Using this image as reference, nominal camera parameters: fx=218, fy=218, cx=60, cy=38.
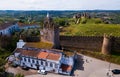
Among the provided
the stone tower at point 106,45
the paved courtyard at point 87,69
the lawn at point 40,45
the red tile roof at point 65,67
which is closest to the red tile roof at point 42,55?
the lawn at point 40,45

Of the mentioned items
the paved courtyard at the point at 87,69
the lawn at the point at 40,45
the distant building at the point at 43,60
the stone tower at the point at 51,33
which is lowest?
the paved courtyard at the point at 87,69

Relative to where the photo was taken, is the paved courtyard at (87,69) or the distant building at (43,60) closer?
the paved courtyard at (87,69)

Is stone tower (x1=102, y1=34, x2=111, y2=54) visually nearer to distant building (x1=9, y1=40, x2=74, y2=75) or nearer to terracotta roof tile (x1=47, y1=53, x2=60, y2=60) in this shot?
distant building (x1=9, y1=40, x2=74, y2=75)

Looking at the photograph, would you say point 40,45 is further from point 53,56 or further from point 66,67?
point 66,67

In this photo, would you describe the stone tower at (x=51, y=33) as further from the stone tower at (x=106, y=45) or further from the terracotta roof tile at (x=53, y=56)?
the stone tower at (x=106, y=45)

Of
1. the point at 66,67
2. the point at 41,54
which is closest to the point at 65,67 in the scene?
the point at 66,67
